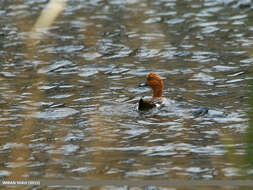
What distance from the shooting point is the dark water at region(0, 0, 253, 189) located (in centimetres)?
655

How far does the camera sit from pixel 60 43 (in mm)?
13258

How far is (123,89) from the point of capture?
10.0 meters

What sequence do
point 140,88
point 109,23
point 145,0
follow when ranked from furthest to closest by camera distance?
point 145,0
point 109,23
point 140,88

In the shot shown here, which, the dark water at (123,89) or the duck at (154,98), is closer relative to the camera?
the dark water at (123,89)

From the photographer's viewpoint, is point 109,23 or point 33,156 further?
point 109,23

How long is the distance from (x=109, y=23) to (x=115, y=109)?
6072mm

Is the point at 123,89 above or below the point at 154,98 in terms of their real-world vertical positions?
below

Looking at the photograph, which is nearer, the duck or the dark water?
the dark water

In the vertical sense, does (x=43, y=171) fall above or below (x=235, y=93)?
above

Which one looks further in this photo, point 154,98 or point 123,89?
point 123,89

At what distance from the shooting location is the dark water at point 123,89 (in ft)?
21.5

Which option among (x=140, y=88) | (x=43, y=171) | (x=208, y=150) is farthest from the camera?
(x=140, y=88)

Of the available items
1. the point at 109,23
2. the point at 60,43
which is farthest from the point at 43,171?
the point at 109,23

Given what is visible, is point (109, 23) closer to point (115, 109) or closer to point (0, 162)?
point (115, 109)
